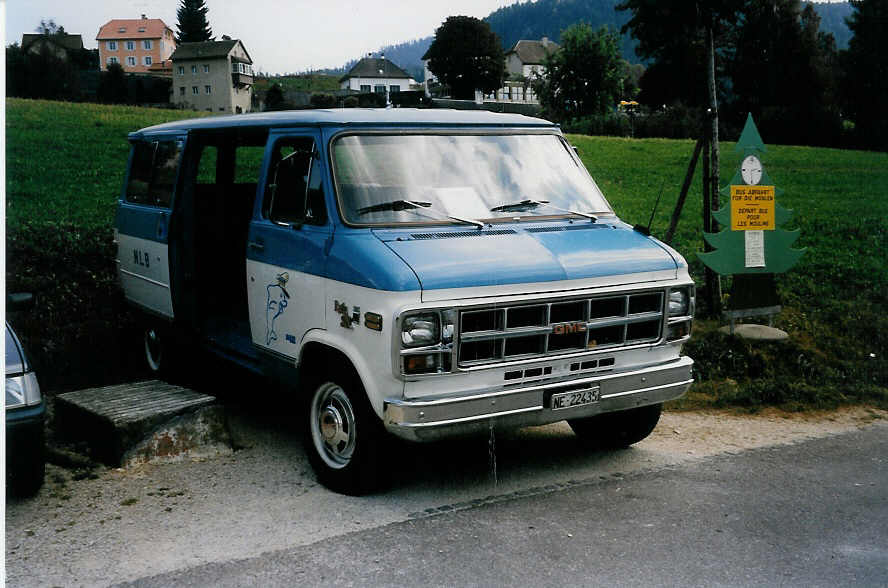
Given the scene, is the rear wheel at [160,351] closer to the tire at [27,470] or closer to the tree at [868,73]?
the tire at [27,470]

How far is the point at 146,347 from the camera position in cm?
880

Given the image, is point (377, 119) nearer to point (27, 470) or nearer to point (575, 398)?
point (575, 398)

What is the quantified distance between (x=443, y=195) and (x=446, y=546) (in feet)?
7.38

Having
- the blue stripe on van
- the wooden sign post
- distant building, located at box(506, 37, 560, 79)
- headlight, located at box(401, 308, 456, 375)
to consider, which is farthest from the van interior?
distant building, located at box(506, 37, 560, 79)

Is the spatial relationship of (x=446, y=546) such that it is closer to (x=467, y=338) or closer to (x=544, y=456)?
(x=467, y=338)

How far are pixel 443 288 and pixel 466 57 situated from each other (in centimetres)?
1085

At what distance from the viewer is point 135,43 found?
1408 centimetres

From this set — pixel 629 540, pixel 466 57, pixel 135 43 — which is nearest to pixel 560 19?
pixel 466 57

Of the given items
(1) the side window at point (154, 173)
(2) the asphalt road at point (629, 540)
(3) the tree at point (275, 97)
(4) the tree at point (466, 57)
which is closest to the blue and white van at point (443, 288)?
(2) the asphalt road at point (629, 540)

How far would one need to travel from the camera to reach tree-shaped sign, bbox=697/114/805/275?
922 centimetres

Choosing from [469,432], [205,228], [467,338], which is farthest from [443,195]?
[205,228]

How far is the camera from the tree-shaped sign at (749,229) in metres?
9.22

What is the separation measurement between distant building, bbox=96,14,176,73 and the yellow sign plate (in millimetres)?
7868

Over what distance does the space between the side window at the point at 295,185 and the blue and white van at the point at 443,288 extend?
2 centimetres
